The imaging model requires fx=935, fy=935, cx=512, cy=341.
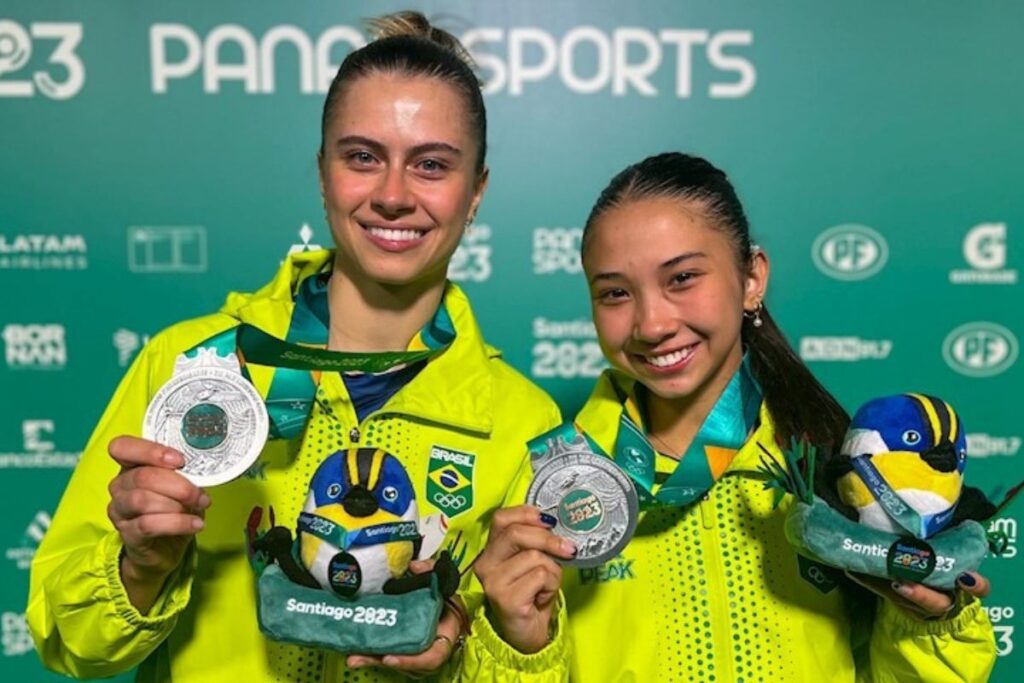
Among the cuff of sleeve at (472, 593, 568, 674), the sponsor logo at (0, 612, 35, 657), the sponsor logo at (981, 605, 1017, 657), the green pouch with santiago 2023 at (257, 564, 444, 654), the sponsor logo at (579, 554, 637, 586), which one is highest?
the green pouch with santiago 2023 at (257, 564, 444, 654)

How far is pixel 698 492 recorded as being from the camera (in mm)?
1250

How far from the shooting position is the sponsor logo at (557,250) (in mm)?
2035

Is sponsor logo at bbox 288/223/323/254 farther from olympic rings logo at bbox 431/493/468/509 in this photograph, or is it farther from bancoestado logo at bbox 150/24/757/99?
olympic rings logo at bbox 431/493/468/509

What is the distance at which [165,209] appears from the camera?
2002 millimetres

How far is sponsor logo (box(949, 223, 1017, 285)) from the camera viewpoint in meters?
2.03

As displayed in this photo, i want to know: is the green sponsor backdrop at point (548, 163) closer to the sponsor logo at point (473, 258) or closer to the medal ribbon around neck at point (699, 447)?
the sponsor logo at point (473, 258)

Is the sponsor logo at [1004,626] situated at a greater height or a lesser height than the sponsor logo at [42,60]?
lesser

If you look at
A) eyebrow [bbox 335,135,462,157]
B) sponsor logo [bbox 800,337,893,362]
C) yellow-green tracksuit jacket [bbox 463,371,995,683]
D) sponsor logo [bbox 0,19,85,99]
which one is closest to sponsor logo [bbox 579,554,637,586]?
yellow-green tracksuit jacket [bbox 463,371,995,683]

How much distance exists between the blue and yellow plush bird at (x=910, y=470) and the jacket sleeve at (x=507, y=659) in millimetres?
392

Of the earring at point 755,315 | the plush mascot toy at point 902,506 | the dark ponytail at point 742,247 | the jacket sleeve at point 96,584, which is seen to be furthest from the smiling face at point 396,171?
the plush mascot toy at point 902,506

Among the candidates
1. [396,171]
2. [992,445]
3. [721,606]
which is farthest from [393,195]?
[992,445]

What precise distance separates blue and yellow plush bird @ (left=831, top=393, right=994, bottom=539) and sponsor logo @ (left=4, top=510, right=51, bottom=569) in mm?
1764

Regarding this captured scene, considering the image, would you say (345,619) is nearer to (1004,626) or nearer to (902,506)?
(902,506)

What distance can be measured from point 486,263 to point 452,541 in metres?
0.93
